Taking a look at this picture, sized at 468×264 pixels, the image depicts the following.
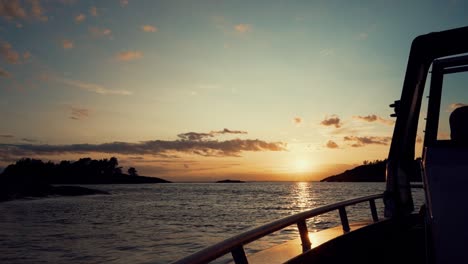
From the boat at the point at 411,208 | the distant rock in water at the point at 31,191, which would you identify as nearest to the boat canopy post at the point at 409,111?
the boat at the point at 411,208

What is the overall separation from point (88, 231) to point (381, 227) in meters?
41.1

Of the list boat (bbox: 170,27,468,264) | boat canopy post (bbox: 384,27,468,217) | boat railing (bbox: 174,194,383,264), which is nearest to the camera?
boat railing (bbox: 174,194,383,264)

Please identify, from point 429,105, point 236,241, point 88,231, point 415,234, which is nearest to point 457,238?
point 236,241

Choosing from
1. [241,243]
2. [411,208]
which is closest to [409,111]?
[411,208]

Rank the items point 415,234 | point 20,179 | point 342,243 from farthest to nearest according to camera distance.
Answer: point 20,179 → point 415,234 → point 342,243

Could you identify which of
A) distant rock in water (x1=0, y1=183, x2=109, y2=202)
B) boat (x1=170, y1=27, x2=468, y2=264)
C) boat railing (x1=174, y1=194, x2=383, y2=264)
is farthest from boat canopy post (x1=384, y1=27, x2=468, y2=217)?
distant rock in water (x1=0, y1=183, x2=109, y2=202)

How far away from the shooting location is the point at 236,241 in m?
2.56

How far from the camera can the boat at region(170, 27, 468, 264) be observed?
7.07 feet

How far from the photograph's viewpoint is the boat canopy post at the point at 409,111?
12.3 ft

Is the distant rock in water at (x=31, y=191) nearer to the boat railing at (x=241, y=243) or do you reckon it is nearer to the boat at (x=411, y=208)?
the boat at (x=411, y=208)

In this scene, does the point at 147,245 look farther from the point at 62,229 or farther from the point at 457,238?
the point at 457,238

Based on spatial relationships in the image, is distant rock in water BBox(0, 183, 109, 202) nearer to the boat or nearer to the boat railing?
the boat

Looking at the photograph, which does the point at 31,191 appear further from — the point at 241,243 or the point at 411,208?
the point at 241,243

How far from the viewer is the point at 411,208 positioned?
568 centimetres
